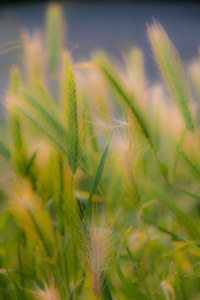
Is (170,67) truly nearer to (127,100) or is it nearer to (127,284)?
(127,100)

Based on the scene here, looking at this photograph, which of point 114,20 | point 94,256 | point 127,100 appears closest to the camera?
point 94,256

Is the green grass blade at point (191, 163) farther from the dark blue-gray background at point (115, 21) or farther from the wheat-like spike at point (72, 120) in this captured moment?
the dark blue-gray background at point (115, 21)

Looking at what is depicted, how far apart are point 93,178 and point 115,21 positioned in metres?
1.56

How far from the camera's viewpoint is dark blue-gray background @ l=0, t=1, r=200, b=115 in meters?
1.56

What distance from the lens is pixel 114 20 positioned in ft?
5.49

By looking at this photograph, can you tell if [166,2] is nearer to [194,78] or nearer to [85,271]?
[194,78]

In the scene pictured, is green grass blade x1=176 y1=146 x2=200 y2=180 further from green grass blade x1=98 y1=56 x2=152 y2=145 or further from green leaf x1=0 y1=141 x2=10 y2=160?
green leaf x1=0 y1=141 x2=10 y2=160

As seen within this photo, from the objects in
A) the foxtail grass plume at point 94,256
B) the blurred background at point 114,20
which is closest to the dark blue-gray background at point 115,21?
the blurred background at point 114,20

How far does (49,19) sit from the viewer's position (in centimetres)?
69

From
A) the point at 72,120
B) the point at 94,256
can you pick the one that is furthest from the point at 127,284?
the point at 72,120

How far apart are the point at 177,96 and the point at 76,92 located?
0.57ft

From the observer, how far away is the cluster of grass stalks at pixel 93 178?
32 centimetres

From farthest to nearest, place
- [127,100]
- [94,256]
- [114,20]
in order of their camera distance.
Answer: [114,20] < [127,100] < [94,256]

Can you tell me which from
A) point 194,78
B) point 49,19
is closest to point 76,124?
point 194,78
